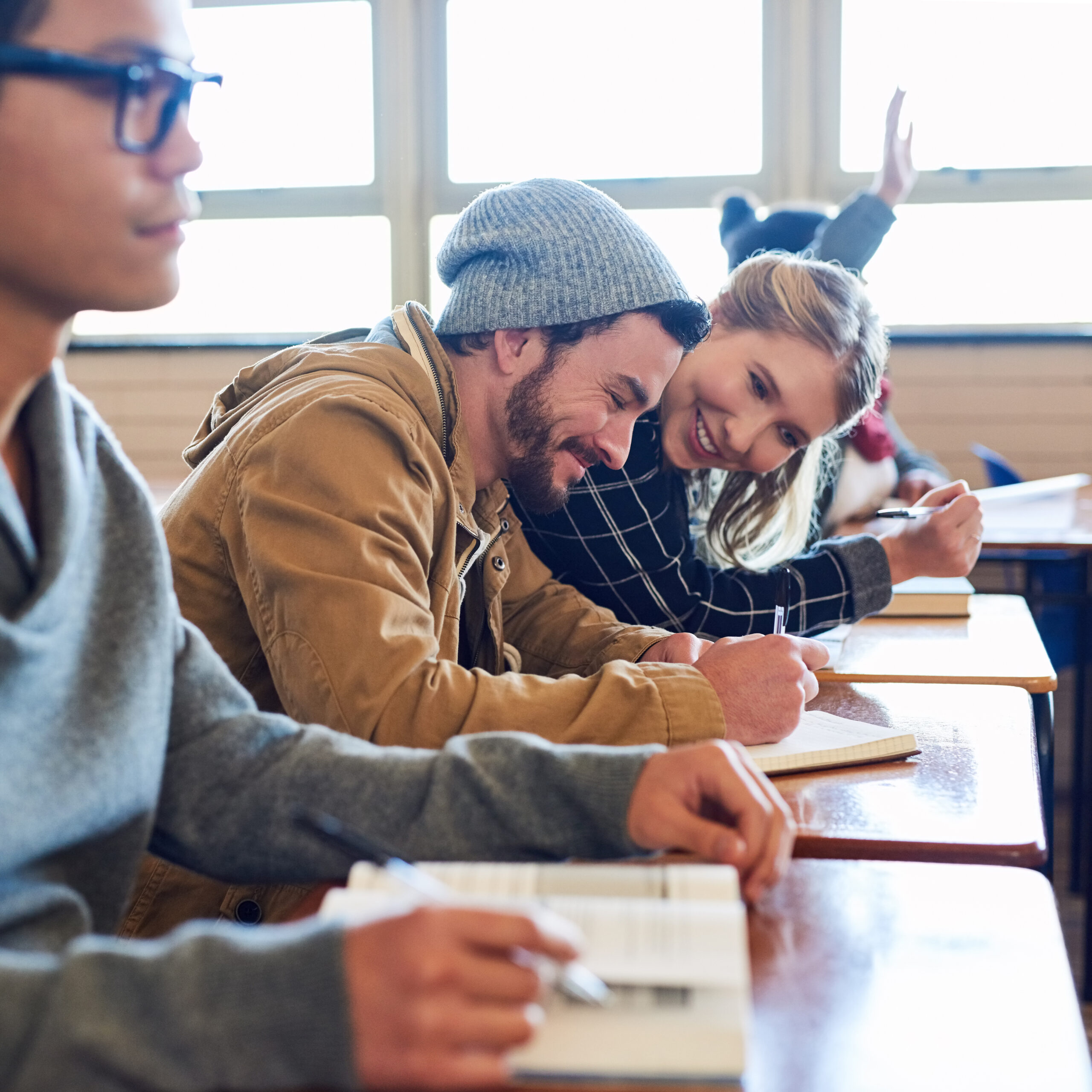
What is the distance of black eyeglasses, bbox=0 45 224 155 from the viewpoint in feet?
2.23

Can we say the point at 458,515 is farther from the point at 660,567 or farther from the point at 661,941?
the point at 661,941

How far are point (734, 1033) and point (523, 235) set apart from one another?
104 cm

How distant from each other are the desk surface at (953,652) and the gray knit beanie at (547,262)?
57 centimetres

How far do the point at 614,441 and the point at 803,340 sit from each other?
1.54ft

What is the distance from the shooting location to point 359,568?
1131 millimetres

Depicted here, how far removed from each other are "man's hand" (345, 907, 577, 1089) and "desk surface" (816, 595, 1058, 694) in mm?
1123

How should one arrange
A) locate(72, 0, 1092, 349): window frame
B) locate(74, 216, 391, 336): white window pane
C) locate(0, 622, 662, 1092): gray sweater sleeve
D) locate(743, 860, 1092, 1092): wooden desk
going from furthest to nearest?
1. locate(74, 216, 391, 336): white window pane
2. locate(72, 0, 1092, 349): window frame
3. locate(0, 622, 662, 1092): gray sweater sleeve
4. locate(743, 860, 1092, 1092): wooden desk

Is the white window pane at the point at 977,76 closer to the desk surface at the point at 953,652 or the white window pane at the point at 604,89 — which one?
the white window pane at the point at 604,89

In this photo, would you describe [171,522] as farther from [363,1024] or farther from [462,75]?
[462,75]

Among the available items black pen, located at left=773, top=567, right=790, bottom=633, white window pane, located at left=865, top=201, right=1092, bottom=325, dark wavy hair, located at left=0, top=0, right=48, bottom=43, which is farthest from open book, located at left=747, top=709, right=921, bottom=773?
white window pane, located at left=865, top=201, right=1092, bottom=325

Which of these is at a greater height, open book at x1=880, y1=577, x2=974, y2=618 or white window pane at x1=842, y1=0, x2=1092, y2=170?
white window pane at x1=842, y1=0, x2=1092, y2=170

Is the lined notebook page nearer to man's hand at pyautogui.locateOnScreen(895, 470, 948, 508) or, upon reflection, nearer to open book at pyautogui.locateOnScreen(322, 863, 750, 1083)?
open book at pyautogui.locateOnScreen(322, 863, 750, 1083)

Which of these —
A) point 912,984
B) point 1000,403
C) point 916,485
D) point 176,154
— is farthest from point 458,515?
point 1000,403

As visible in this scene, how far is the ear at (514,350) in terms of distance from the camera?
1.49 meters
